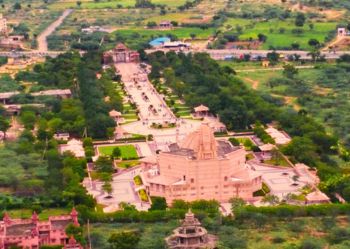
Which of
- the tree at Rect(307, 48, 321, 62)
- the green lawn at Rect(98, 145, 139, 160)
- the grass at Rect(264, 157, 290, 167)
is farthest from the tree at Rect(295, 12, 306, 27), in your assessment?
the grass at Rect(264, 157, 290, 167)

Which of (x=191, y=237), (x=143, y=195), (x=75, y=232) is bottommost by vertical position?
(x=143, y=195)

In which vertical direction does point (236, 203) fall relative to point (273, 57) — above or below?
above

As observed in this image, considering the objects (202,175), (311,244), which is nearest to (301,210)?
(311,244)

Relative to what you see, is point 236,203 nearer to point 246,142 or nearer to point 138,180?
point 138,180

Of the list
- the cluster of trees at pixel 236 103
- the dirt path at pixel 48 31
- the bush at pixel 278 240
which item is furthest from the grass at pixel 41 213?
the dirt path at pixel 48 31

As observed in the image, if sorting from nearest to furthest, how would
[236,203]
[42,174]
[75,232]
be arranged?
[75,232] → [236,203] → [42,174]

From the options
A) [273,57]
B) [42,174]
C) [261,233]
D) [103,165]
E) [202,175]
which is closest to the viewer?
[261,233]

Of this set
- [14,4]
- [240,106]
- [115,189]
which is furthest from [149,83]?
[14,4]
